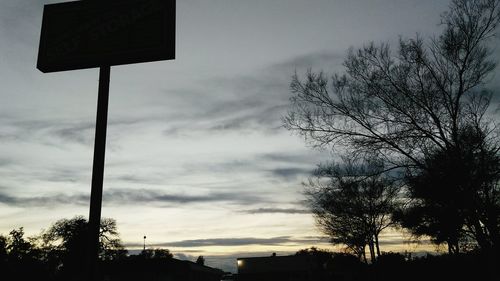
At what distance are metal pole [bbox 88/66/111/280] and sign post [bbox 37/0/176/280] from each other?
643 mm

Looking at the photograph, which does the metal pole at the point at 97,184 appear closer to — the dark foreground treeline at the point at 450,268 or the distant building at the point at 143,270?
the dark foreground treeline at the point at 450,268

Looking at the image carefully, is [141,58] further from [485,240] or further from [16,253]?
[16,253]

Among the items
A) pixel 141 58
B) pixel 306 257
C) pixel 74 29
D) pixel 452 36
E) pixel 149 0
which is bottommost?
pixel 306 257

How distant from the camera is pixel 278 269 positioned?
60.1 metres

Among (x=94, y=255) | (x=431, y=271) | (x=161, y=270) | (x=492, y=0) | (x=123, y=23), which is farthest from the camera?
(x=161, y=270)

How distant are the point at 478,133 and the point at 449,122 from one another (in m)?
1.02

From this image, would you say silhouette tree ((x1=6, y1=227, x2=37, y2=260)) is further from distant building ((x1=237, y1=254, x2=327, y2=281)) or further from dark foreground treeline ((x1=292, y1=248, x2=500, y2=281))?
dark foreground treeline ((x1=292, y1=248, x2=500, y2=281))

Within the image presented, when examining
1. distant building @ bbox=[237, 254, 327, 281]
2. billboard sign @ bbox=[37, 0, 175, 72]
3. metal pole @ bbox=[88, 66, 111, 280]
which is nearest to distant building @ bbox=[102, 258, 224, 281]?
distant building @ bbox=[237, 254, 327, 281]

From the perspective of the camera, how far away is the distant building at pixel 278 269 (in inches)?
2356

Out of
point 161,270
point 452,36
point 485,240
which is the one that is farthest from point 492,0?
point 161,270

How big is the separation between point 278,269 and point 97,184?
59.4 m

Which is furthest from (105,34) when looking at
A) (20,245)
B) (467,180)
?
(20,245)

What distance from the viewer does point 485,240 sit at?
14227 mm

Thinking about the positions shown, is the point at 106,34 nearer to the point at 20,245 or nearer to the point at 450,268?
the point at 450,268
